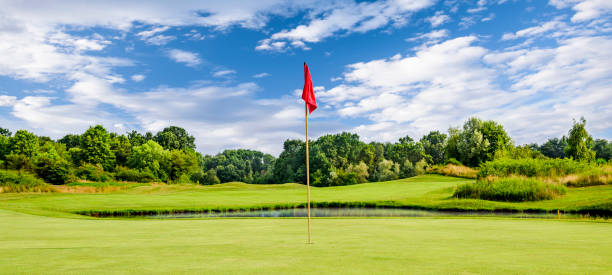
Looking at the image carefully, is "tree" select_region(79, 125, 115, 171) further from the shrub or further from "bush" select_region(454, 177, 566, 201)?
"bush" select_region(454, 177, 566, 201)

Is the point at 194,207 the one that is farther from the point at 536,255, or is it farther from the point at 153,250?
the point at 536,255

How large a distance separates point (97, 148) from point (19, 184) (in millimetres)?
34796

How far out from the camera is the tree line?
5950 cm

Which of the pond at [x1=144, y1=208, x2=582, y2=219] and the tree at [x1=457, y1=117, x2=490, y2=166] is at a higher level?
the tree at [x1=457, y1=117, x2=490, y2=166]

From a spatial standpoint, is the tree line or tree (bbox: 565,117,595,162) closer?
tree (bbox: 565,117,595,162)

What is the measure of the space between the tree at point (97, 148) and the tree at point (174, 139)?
21.9 m

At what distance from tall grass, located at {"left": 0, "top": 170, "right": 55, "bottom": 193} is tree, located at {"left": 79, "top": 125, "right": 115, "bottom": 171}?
26.7 m

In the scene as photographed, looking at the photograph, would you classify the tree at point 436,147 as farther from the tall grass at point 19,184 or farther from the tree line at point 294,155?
the tall grass at point 19,184

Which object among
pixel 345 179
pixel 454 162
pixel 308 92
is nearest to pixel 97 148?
pixel 345 179

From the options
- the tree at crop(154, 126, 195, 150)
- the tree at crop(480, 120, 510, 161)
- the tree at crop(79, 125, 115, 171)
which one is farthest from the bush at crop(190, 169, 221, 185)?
the tree at crop(480, 120, 510, 161)

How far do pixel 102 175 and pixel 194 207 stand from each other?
4830 cm

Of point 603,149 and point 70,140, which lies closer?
point 603,149

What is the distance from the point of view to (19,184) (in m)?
44.2

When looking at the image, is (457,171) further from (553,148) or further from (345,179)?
(553,148)
